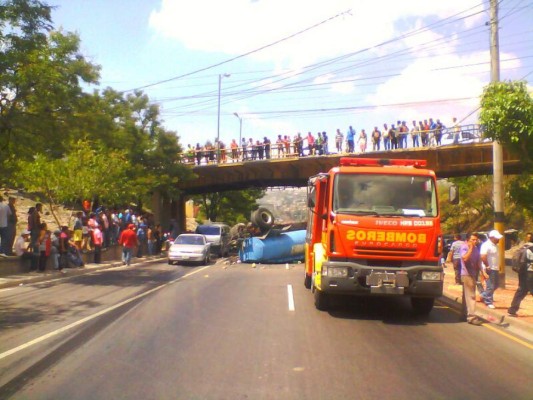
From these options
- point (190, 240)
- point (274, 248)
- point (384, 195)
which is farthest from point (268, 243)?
point (384, 195)

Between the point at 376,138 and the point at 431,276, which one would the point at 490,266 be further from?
the point at 376,138

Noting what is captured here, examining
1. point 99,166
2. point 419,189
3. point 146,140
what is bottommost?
point 419,189

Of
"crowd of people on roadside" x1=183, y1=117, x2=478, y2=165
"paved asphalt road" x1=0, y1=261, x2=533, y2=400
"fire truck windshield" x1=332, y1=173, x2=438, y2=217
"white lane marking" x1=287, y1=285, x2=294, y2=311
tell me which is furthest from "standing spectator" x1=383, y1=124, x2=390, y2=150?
"fire truck windshield" x1=332, y1=173, x2=438, y2=217

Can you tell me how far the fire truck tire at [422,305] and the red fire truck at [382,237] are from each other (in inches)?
10.3

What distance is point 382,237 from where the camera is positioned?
11523 millimetres

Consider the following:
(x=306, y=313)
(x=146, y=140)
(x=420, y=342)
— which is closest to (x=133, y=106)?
(x=146, y=140)

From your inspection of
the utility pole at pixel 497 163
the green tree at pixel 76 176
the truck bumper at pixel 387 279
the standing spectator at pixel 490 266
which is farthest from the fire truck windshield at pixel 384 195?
the green tree at pixel 76 176

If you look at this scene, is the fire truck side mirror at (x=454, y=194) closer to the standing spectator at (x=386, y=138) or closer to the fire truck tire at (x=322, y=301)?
the fire truck tire at (x=322, y=301)

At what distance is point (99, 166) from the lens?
2838 cm

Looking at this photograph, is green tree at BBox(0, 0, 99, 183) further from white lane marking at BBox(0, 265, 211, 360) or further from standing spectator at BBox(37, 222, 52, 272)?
white lane marking at BBox(0, 265, 211, 360)

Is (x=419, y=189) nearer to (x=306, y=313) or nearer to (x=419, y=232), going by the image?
(x=419, y=232)

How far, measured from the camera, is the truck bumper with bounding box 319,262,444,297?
11.4m

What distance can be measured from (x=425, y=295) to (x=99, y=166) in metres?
20.1

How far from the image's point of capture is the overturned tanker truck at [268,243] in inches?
1123
